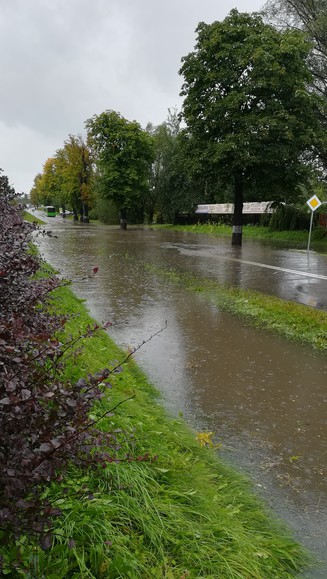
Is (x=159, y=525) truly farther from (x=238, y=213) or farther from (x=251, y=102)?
(x=238, y=213)

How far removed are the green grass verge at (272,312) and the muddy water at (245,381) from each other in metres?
0.32

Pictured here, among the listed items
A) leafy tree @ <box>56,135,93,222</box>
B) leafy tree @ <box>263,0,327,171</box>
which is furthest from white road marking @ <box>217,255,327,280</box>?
leafy tree @ <box>56,135,93,222</box>

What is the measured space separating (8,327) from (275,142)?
19.2 meters

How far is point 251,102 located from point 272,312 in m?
14.8

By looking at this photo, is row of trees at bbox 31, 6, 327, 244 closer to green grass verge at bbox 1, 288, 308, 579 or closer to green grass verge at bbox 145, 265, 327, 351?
green grass verge at bbox 145, 265, 327, 351

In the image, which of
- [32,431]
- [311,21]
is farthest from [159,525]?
[311,21]

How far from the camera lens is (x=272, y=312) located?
25.6ft

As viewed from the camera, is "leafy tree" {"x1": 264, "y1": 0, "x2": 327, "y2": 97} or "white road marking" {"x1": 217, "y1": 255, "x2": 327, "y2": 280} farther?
"leafy tree" {"x1": 264, "y1": 0, "x2": 327, "y2": 97}

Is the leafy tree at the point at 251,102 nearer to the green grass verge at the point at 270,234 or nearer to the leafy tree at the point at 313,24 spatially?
the leafy tree at the point at 313,24

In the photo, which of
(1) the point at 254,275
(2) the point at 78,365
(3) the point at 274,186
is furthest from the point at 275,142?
(2) the point at 78,365

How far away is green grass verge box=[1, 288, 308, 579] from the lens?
1.92m

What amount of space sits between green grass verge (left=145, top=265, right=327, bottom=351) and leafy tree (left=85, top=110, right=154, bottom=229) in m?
28.6

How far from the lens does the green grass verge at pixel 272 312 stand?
21.9 feet

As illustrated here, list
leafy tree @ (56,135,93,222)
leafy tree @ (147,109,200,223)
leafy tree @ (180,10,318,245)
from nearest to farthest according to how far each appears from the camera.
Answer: leafy tree @ (180,10,318,245), leafy tree @ (147,109,200,223), leafy tree @ (56,135,93,222)
